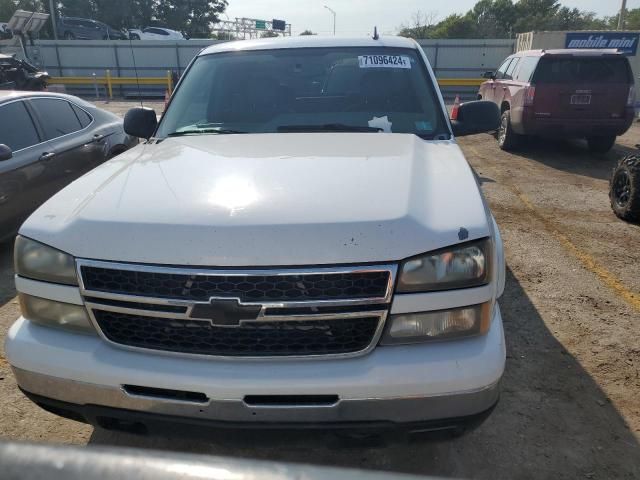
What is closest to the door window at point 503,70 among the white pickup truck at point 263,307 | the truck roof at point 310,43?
the truck roof at point 310,43

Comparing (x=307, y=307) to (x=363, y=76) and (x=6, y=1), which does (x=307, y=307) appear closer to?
(x=363, y=76)

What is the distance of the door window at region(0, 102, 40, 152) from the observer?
4.97 m

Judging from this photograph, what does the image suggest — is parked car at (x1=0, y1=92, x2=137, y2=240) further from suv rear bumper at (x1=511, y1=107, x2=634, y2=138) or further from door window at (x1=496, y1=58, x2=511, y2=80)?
door window at (x1=496, y1=58, x2=511, y2=80)

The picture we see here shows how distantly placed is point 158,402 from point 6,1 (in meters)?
61.5

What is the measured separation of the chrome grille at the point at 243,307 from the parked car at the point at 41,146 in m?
3.53

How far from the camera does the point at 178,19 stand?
5281 centimetres

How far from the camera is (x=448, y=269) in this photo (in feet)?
6.12

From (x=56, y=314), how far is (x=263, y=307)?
86cm

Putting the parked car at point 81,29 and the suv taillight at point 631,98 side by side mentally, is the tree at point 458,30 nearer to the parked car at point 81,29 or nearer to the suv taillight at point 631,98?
the parked car at point 81,29

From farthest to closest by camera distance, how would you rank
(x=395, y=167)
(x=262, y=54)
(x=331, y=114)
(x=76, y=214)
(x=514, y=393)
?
(x=262, y=54) < (x=331, y=114) < (x=514, y=393) < (x=395, y=167) < (x=76, y=214)

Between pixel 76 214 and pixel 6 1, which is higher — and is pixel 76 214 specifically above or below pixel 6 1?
below

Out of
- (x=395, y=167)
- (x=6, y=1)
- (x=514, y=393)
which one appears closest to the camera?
(x=395, y=167)

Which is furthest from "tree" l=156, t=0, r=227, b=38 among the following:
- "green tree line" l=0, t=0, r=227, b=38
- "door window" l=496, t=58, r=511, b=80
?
"door window" l=496, t=58, r=511, b=80

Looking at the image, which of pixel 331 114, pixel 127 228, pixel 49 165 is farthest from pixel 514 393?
pixel 49 165
